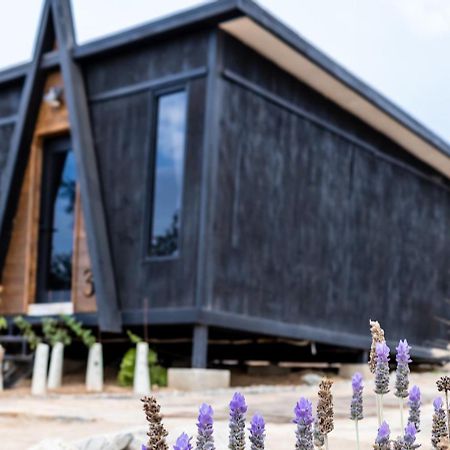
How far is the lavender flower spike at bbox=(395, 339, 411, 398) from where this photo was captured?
110 inches

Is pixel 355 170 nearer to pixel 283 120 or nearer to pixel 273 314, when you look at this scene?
pixel 283 120

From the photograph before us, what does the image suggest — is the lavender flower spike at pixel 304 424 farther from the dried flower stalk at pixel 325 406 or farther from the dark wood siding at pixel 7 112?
the dark wood siding at pixel 7 112

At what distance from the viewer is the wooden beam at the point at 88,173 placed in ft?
38.1

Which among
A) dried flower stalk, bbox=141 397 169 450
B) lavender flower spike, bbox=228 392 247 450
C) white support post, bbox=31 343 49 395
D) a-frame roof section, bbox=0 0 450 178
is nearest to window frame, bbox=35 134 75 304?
a-frame roof section, bbox=0 0 450 178

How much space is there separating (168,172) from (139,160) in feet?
1.95

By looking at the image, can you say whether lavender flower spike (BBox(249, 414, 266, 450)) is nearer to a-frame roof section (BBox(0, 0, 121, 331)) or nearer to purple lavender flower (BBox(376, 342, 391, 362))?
purple lavender flower (BBox(376, 342, 391, 362))

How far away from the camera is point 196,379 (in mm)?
10484

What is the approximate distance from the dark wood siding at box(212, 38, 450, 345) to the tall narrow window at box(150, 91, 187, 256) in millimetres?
603

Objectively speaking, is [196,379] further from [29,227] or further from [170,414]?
[29,227]

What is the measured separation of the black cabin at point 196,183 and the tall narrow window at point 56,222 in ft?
0.08

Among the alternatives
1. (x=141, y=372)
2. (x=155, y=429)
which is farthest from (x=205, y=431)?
(x=141, y=372)

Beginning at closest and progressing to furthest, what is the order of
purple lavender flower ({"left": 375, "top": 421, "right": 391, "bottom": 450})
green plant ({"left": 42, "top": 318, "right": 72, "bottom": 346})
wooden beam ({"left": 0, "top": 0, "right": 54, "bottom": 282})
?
purple lavender flower ({"left": 375, "top": 421, "right": 391, "bottom": 450}) < green plant ({"left": 42, "top": 318, "right": 72, "bottom": 346}) < wooden beam ({"left": 0, "top": 0, "right": 54, "bottom": 282})

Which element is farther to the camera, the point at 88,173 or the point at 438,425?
the point at 88,173

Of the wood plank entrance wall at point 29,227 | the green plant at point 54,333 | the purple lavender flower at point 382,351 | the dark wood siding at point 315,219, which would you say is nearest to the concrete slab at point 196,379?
the dark wood siding at point 315,219
